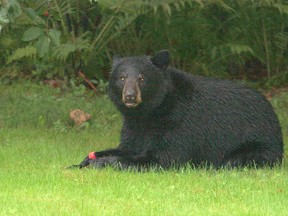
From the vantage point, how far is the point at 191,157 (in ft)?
30.2

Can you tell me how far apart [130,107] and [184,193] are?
6.16 feet

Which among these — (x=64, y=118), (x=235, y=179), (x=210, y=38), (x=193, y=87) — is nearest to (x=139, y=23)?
(x=210, y=38)

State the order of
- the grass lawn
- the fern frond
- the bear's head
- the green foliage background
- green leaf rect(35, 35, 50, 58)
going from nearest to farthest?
the grass lawn, green leaf rect(35, 35, 50, 58), the bear's head, the fern frond, the green foliage background

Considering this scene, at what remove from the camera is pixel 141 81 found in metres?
9.07

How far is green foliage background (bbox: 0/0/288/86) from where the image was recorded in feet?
46.2

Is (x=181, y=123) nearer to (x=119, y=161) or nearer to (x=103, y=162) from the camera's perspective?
(x=119, y=161)

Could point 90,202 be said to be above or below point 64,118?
above

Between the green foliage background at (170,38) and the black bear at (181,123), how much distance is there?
169 inches

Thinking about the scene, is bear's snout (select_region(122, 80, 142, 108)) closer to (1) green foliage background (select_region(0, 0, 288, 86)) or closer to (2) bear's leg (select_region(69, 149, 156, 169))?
(2) bear's leg (select_region(69, 149, 156, 169))

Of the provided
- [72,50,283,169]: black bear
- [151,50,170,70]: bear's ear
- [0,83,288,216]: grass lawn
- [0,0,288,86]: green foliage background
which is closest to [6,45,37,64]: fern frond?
[0,0,288,86]: green foliage background

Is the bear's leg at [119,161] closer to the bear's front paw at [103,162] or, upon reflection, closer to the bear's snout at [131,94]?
the bear's front paw at [103,162]

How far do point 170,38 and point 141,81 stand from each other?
5.51m

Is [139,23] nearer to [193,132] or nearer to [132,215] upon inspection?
[193,132]

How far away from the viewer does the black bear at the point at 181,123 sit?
9070 millimetres
